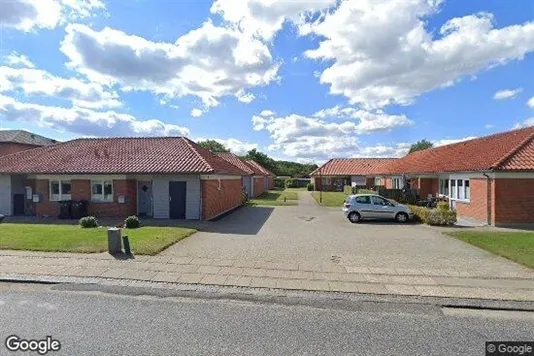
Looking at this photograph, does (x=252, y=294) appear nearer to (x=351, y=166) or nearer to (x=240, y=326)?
(x=240, y=326)

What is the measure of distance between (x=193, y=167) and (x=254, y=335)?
13.8m

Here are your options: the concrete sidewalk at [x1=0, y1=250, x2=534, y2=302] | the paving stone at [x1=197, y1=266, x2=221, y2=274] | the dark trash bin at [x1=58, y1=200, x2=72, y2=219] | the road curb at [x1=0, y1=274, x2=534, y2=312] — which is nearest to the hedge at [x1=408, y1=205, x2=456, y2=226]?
the concrete sidewalk at [x1=0, y1=250, x2=534, y2=302]

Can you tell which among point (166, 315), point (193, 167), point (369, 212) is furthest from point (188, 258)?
point (369, 212)

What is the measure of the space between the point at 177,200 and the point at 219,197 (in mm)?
3175

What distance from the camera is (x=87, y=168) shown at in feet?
64.5

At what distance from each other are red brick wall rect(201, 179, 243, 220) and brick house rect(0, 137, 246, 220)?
5cm

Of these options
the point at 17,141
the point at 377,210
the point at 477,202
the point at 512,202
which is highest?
the point at 17,141

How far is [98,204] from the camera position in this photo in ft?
63.6

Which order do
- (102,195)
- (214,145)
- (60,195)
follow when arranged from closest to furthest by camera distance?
1. (102,195)
2. (60,195)
3. (214,145)

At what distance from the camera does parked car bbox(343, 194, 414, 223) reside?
18688 millimetres

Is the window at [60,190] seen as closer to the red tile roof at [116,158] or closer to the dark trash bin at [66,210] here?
the red tile roof at [116,158]

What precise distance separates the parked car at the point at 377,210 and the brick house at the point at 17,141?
4143 centimetres

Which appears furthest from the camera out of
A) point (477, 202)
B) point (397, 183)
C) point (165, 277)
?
point (397, 183)

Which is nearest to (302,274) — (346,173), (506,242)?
(506,242)
